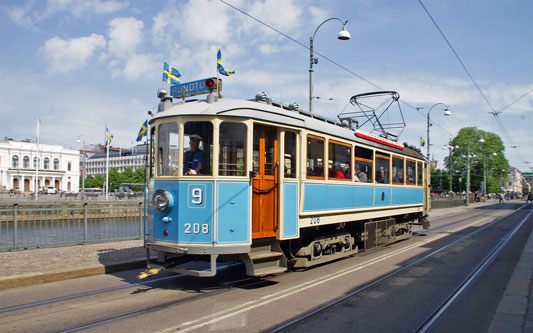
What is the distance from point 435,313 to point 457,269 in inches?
158

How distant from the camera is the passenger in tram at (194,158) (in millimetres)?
7043

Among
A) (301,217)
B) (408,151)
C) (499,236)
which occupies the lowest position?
(499,236)

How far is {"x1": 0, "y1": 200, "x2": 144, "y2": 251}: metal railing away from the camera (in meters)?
10.4

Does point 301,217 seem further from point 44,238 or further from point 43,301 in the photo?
point 44,238

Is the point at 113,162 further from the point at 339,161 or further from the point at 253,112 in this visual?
the point at 253,112

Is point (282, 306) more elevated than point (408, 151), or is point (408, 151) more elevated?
point (408, 151)

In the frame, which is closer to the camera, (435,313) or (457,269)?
(435,313)

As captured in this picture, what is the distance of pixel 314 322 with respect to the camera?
18.3 ft

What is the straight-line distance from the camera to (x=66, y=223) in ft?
36.7

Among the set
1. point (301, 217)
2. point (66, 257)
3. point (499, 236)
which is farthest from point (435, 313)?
point (499, 236)

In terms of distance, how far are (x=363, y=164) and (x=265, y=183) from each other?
164 inches

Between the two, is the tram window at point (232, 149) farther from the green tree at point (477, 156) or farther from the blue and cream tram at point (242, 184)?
the green tree at point (477, 156)

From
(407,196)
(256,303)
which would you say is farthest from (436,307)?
(407,196)

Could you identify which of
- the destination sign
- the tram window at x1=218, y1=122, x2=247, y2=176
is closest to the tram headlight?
the tram window at x1=218, y1=122, x2=247, y2=176
